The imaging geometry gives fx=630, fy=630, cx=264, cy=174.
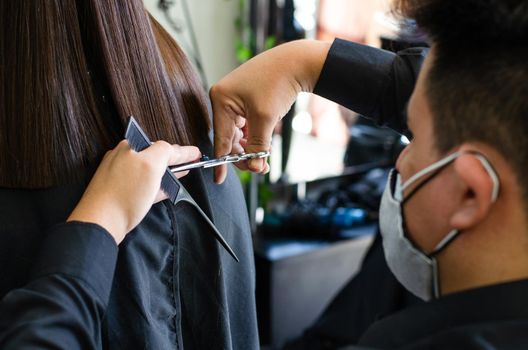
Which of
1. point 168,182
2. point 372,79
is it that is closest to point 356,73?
Answer: point 372,79

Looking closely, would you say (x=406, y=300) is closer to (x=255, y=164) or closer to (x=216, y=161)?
(x=255, y=164)

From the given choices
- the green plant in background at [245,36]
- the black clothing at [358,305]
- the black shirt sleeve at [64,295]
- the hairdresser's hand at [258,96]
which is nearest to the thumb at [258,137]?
the hairdresser's hand at [258,96]

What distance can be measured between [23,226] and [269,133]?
42cm

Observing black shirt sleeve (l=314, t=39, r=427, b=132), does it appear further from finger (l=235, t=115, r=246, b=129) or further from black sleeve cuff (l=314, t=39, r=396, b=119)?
finger (l=235, t=115, r=246, b=129)

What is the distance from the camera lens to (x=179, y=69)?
38.1 inches

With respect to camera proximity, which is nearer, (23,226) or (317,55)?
(23,226)

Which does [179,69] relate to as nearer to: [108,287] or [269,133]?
[269,133]

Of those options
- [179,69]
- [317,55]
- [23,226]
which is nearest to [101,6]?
[179,69]

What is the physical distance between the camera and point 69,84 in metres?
0.82

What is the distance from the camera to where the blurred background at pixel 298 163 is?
242 cm

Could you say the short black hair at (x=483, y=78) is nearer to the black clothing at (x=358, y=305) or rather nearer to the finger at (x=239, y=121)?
the finger at (x=239, y=121)

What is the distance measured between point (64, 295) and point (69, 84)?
276 millimetres

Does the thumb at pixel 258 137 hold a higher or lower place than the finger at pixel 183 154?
lower

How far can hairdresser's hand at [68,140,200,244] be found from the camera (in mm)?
781
